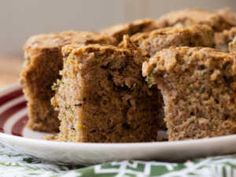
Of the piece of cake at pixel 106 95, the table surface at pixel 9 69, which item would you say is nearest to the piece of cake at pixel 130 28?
the piece of cake at pixel 106 95

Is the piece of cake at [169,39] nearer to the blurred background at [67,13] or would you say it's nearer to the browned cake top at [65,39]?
the browned cake top at [65,39]

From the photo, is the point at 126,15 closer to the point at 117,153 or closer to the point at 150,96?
the point at 150,96

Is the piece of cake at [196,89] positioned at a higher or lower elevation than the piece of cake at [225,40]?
lower

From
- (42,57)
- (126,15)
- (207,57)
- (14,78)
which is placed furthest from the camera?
(126,15)

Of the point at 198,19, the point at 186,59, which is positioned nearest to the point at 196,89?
the point at 186,59

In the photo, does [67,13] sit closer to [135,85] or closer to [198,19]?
[198,19]

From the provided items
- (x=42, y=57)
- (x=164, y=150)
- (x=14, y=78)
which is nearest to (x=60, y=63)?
(x=42, y=57)
